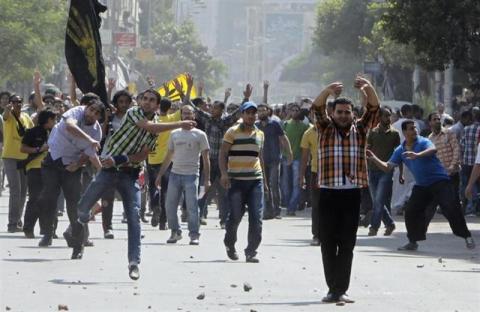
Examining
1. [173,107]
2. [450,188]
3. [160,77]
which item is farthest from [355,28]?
[450,188]

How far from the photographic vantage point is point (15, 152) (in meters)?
20.4

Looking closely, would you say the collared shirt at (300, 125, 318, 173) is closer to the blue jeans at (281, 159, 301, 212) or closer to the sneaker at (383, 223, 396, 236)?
the sneaker at (383, 223, 396, 236)

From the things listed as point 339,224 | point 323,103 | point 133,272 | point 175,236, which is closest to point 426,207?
point 175,236

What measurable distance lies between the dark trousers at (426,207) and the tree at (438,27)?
9425 mm

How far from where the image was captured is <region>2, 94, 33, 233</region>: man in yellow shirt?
20.0m

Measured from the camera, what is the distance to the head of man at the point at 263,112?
80.5 feet

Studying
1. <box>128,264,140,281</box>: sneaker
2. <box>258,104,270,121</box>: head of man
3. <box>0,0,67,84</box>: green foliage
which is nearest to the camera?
<box>128,264,140,281</box>: sneaker

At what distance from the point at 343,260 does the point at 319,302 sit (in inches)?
16.5

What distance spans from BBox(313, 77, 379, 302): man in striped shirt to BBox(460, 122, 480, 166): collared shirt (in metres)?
14.3

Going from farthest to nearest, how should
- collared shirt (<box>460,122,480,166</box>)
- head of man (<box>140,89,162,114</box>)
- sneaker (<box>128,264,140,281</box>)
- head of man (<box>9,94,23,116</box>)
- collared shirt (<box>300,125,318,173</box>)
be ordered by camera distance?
collared shirt (<box>460,122,480,166</box>) < collared shirt (<box>300,125,318,173</box>) < head of man (<box>9,94,23,116</box>) < head of man (<box>140,89,162,114</box>) < sneaker (<box>128,264,140,281</box>)

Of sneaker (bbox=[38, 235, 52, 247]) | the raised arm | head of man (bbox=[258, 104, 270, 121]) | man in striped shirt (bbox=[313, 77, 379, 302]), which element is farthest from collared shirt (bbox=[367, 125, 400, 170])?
the raised arm

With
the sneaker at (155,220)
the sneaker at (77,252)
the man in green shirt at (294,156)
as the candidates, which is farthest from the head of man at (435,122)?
the sneaker at (77,252)

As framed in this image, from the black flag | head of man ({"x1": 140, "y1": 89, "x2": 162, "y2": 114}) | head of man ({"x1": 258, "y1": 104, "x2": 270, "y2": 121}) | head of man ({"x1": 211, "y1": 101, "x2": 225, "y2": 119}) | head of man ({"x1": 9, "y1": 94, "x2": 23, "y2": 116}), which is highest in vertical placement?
the black flag

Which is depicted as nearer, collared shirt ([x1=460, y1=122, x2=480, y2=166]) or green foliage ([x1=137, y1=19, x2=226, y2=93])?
collared shirt ([x1=460, y1=122, x2=480, y2=166])
